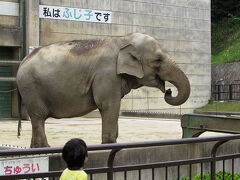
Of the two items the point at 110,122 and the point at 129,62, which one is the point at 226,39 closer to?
the point at 129,62

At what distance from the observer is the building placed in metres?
17.7

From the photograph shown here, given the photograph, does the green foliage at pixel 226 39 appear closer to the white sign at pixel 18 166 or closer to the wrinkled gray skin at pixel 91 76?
the wrinkled gray skin at pixel 91 76

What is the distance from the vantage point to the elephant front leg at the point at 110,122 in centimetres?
713

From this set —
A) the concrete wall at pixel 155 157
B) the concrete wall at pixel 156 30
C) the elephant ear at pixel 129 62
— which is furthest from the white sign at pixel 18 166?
the concrete wall at pixel 156 30

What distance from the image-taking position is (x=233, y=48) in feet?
118

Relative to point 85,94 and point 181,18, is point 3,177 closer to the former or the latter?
point 85,94

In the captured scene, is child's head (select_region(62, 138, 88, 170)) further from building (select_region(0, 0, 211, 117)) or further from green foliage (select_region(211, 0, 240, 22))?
green foliage (select_region(211, 0, 240, 22))

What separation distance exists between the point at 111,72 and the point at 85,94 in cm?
58

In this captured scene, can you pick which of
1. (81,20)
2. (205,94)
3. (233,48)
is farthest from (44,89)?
(233,48)

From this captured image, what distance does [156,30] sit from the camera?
2191cm

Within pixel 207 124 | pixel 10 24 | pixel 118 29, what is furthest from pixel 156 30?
pixel 207 124

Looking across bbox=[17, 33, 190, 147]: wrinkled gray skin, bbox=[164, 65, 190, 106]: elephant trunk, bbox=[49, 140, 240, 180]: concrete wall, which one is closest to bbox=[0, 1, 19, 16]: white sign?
bbox=[17, 33, 190, 147]: wrinkled gray skin

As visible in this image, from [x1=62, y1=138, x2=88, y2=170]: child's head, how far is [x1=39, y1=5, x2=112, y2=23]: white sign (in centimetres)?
1560

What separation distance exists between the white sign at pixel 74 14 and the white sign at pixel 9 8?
1.12 m
